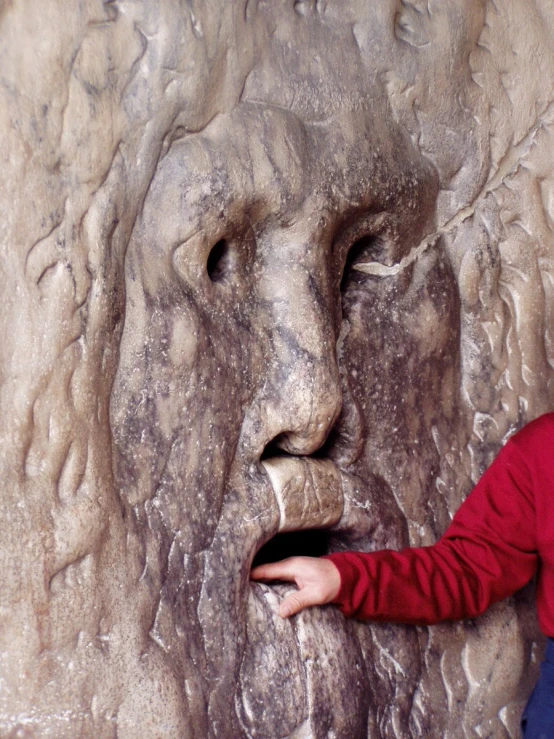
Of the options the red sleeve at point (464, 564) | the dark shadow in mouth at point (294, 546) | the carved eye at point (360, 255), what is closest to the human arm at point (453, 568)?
the red sleeve at point (464, 564)

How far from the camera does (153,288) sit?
42.4 inches

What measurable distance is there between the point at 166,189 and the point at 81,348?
221 mm

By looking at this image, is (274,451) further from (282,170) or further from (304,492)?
(282,170)

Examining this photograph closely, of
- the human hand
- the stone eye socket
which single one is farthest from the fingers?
the stone eye socket

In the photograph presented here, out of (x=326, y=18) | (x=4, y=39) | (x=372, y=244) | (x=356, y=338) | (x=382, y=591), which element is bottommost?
(x=382, y=591)

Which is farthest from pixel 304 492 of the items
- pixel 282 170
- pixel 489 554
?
pixel 282 170

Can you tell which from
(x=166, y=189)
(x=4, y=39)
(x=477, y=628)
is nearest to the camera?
(x=4, y=39)

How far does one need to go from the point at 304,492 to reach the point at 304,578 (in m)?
0.11

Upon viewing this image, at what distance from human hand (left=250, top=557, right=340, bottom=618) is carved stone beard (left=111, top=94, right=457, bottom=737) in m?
0.02

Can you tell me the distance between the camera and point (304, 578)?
1220mm

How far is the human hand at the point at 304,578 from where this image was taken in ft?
3.96

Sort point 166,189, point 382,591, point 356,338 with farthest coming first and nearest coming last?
1. point 356,338
2. point 382,591
3. point 166,189

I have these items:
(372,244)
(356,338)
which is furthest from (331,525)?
(372,244)

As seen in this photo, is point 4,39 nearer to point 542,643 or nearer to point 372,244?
point 372,244
